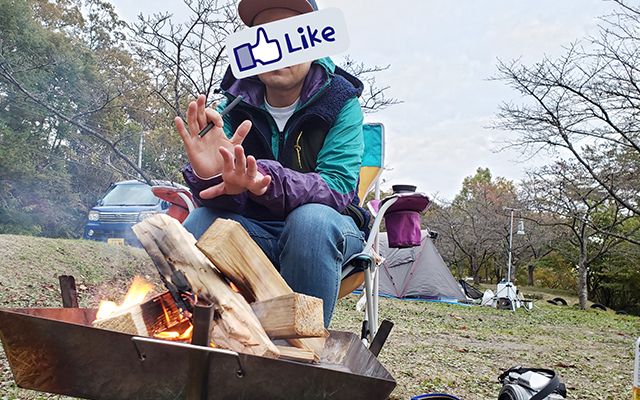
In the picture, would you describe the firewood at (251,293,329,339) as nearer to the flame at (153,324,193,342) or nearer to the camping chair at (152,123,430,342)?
the flame at (153,324,193,342)

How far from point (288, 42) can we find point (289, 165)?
1.70 ft

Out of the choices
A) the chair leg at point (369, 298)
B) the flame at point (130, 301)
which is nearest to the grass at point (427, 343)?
the chair leg at point (369, 298)

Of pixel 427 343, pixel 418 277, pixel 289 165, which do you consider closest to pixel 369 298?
pixel 289 165

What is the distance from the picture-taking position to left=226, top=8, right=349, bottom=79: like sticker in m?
1.33

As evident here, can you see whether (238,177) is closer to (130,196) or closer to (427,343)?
(427,343)

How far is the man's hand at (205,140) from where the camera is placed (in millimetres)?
1182

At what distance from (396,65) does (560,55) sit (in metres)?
2.96

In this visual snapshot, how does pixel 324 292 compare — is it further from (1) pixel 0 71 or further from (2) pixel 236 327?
(1) pixel 0 71

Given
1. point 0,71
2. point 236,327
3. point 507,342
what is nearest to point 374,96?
point 507,342

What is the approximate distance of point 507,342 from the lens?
16.0 feet

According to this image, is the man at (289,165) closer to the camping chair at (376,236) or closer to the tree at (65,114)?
the camping chair at (376,236)

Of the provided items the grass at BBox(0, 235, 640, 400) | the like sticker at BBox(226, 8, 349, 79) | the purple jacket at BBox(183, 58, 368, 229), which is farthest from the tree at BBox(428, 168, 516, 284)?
the like sticker at BBox(226, 8, 349, 79)

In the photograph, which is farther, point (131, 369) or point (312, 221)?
point (312, 221)

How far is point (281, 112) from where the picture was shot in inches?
69.4
